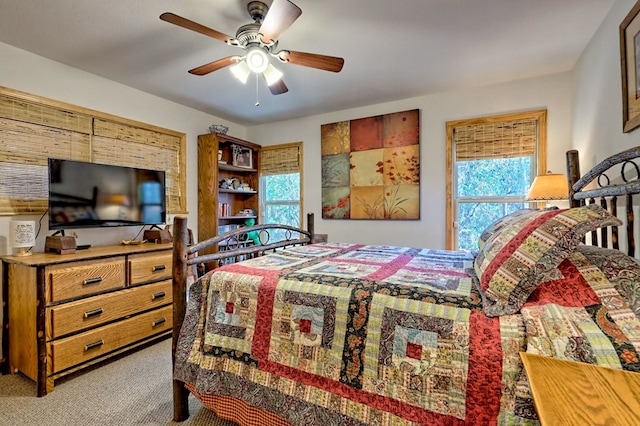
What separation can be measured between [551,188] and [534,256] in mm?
1815

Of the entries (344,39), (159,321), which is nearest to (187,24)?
(344,39)

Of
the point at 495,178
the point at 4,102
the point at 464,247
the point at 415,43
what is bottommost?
the point at 464,247

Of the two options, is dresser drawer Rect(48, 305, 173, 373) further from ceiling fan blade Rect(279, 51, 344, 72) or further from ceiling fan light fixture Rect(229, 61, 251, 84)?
ceiling fan blade Rect(279, 51, 344, 72)

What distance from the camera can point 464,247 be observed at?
337 cm

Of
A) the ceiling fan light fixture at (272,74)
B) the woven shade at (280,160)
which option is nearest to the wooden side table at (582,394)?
the ceiling fan light fixture at (272,74)

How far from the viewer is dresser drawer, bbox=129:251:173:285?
2449mm

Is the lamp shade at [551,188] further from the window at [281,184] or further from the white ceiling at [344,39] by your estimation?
the window at [281,184]

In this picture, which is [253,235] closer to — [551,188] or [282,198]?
[282,198]

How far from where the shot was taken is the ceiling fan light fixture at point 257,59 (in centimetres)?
200

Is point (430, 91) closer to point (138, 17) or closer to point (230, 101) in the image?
point (230, 101)

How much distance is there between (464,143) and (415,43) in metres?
1.44

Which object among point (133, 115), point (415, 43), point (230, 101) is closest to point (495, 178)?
point (415, 43)

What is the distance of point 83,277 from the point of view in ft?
6.98

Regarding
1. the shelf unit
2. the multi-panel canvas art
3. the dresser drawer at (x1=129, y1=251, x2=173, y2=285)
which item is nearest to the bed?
the dresser drawer at (x1=129, y1=251, x2=173, y2=285)
